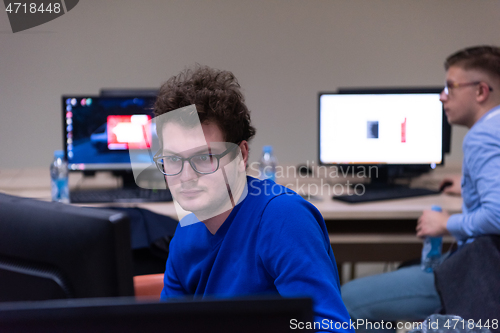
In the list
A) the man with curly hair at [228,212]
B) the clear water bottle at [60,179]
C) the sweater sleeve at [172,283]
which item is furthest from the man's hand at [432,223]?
the clear water bottle at [60,179]

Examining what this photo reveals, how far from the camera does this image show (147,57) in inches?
122

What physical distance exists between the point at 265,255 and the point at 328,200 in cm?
125

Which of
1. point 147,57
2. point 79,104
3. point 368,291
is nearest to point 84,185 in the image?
point 79,104

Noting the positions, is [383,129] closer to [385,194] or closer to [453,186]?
[385,194]

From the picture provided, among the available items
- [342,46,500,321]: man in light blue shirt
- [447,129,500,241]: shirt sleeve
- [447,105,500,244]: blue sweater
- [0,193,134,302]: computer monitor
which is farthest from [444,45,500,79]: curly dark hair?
[0,193,134,302]: computer monitor

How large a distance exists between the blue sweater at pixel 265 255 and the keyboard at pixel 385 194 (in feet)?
3.57

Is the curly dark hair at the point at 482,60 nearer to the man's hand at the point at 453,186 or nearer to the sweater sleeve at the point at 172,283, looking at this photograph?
the man's hand at the point at 453,186

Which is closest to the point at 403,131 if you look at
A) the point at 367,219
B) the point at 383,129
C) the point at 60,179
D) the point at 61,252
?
the point at 383,129

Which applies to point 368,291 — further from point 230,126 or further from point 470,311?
point 230,126

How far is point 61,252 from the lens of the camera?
0.52m

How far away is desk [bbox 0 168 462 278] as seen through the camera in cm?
182

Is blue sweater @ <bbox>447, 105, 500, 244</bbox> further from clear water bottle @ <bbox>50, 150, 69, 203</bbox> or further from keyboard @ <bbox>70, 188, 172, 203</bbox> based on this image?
clear water bottle @ <bbox>50, 150, 69, 203</bbox>

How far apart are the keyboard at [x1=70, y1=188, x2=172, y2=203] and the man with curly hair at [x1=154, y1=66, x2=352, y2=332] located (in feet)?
3.64

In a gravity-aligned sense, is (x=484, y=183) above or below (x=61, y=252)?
below
